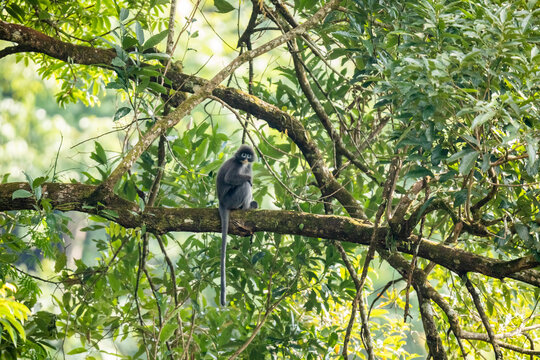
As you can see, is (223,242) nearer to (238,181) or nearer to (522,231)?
(238,181)

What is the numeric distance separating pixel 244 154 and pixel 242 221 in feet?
4.64

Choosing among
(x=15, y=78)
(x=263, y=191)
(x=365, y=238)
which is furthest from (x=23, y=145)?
(x=365, y=238)

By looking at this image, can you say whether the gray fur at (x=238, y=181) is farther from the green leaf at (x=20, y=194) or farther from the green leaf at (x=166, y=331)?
the green leaf at (x=20, y=194)

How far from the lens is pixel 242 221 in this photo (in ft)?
10.2

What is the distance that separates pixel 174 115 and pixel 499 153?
152cm

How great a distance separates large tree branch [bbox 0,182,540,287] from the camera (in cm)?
271

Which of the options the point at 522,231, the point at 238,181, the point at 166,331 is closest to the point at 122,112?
the point at 166,331

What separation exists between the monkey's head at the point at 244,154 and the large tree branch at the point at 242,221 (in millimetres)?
1341

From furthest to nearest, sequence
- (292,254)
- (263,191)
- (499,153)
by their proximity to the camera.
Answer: (263,191) < (292,254) < (499,153)

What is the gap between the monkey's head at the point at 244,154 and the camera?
14.6 ft

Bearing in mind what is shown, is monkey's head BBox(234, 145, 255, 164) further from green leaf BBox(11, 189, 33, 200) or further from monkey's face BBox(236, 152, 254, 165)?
green leaf BBox(11, 189, 33, 200)

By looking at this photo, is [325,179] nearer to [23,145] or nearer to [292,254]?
[292,254]

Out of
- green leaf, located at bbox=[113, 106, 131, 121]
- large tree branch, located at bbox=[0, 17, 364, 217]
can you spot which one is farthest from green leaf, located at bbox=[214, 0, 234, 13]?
green leaf, located at bbox=[113, 106, 131, 121]

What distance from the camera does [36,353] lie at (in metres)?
2.86
